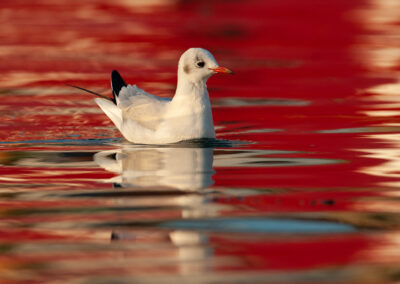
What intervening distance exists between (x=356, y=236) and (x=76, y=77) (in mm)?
10271

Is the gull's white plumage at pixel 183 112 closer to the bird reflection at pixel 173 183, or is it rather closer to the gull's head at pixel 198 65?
the gull's head at pixel 198 65

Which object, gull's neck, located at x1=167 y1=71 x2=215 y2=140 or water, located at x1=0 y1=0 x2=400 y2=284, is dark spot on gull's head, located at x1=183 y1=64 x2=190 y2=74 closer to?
gull's neck, located at x1=167 y1=71 x2=215 y2=140

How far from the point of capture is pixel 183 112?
9.98 meters

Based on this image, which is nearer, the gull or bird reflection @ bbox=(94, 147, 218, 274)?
bird reflection @ bbox=(94, 147, 218, 274)

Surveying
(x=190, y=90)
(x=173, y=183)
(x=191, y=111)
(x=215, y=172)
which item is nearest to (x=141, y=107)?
(x=190, y=90)

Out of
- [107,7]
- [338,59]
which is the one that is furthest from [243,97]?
[107,7]

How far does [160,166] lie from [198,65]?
1808 millimetres

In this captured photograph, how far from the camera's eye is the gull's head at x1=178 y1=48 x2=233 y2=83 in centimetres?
1006

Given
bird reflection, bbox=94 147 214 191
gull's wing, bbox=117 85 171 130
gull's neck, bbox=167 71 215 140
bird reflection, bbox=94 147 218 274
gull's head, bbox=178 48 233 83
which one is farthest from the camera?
gull's wing, bbox=117 85 171 130

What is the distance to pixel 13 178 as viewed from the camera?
324 inches

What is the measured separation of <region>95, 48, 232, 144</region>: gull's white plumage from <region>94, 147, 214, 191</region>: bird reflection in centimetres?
23

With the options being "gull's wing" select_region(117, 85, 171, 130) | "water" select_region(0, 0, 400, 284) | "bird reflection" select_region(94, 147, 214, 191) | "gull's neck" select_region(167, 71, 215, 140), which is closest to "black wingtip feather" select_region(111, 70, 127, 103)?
"gull's wing" select_region(117, 85, 171, 130)

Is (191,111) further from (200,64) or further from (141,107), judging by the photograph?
(141,107)

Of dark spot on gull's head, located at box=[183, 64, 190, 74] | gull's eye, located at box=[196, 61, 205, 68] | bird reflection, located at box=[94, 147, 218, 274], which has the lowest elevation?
bird reflection, located at box=[94, 147, 218, 274]
